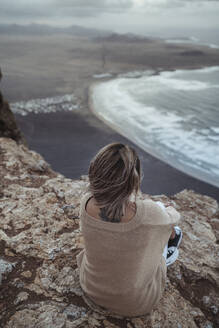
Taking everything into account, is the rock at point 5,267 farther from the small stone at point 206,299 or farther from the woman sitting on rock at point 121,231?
the small stone at point 206,299

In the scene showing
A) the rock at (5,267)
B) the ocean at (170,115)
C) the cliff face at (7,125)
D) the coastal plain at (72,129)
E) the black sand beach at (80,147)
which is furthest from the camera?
the ocean at (170,115)

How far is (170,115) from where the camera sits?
16859 millimetres

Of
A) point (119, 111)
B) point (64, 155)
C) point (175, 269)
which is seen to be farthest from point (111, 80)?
point (175, 269)

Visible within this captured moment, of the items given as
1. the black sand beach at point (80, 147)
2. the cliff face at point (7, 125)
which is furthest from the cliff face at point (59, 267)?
the black sand beach at point (80, 147)

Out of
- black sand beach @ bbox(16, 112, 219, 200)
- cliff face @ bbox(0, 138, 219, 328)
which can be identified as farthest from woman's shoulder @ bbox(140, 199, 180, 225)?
black sand beach @ bbox(16, 112, 219, 200)

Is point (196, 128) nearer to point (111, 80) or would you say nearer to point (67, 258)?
point (67, 258)

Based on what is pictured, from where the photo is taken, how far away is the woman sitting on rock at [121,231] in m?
1.48

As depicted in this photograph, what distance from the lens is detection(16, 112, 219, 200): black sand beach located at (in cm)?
937

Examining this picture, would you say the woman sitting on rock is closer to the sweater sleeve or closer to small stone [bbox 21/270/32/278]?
the sweater sleeve

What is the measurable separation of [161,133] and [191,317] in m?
12.3

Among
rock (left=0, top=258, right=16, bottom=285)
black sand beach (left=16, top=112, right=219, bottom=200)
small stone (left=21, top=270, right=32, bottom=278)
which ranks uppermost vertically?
rock (left=0, top=258, right=16, bottom=285)

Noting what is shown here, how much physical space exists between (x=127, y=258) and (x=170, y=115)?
16153mm

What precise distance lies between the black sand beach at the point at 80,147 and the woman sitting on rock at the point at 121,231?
23.6ft

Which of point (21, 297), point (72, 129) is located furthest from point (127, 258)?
point (72, 129)
